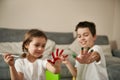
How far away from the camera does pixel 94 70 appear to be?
149 cm

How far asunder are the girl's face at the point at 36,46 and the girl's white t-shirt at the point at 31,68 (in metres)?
0.06

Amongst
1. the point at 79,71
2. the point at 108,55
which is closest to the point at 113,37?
the point at 108,55

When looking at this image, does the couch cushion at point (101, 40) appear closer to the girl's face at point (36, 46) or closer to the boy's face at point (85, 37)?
the boy's face at point (85, 37)

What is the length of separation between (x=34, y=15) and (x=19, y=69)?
97.3 inches

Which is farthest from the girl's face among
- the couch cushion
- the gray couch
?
the couch cushion

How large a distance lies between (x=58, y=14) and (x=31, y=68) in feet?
8.51

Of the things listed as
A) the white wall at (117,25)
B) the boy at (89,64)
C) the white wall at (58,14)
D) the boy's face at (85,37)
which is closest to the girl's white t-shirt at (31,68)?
the boy at (89,64)

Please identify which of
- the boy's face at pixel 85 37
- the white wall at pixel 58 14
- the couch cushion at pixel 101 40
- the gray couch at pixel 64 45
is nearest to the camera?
the boy's face at pixel 85 37

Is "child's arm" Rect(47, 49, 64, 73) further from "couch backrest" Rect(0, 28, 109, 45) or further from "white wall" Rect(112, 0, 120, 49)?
"white wall" Rect(112, 0, 120, 49)

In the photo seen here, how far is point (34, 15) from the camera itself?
3760 mm

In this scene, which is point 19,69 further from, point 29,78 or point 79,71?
point 79,71

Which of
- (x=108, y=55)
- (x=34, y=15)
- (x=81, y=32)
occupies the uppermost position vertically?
(x=34, y=15)

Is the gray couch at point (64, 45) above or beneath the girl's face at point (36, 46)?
beneath

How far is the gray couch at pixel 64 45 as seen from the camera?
2631mm
